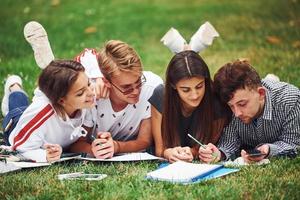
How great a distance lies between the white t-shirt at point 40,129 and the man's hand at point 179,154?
669 mm

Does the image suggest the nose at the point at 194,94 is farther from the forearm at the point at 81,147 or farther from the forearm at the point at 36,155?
the forearm at the point at 36,155

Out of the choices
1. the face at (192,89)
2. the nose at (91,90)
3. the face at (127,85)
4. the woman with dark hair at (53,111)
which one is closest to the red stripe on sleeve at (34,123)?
the woman with dark hair at (53,111)

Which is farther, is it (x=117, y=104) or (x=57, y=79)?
(x=117, y=104)

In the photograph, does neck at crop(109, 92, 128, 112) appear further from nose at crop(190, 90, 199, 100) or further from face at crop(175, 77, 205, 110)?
nose at crop(190, 90, 199, 100)

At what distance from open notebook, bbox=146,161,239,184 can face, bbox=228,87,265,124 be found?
48cm

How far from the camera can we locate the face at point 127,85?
211 inches

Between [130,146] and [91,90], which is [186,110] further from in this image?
[91,90]

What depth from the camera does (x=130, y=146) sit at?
18.2ft

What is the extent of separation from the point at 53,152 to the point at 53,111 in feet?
0.99

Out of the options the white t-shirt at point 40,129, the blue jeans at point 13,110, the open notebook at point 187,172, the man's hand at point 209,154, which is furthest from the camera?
the blue jeans at point 13,110

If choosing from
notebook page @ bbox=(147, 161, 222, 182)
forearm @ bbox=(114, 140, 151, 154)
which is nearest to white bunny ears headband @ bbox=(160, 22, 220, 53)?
forearm @ bbox=(114, 140, 151, 154)

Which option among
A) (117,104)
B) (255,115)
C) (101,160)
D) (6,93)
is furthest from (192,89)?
(6,93)

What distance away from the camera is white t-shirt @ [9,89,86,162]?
5324 millimetres

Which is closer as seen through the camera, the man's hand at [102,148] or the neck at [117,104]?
the man's hand at [102,148]
